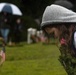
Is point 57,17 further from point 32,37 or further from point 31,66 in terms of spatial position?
point 32,37

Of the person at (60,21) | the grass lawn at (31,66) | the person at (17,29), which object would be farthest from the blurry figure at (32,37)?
the person at (60,21)

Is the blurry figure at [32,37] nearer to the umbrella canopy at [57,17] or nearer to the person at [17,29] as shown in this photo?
the person at [17,29]

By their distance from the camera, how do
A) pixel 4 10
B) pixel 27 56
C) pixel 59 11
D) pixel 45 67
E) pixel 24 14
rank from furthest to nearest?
pixel 24 14 → pixel 4 10 → pixel 27 56 → pixel 45 67 → pixel 59 11

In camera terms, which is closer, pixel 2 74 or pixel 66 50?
pixel 66 50

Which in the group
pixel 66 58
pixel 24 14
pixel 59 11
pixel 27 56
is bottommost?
pixel 24 14

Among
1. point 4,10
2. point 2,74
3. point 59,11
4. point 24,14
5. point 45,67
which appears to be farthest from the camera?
point 24,14

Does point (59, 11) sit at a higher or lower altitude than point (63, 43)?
higher

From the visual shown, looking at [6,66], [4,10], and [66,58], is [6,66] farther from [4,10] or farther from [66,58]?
[4,10]

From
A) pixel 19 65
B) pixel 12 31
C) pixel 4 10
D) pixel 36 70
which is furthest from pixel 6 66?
pixel 12 31

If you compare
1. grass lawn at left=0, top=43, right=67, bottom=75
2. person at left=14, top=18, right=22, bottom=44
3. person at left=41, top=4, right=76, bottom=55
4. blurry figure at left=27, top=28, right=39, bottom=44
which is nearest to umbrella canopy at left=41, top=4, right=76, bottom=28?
person at left=41, top=4, right=76, bottom=55

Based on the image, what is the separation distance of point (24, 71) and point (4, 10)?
37.8 feet

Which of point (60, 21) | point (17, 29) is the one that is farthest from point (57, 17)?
point (17, 29)

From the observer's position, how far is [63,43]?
205 inches

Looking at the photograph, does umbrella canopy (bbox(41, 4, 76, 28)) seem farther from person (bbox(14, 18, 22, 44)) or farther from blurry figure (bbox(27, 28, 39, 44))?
blurry figure (bbox(27, 28, 39, 44))
